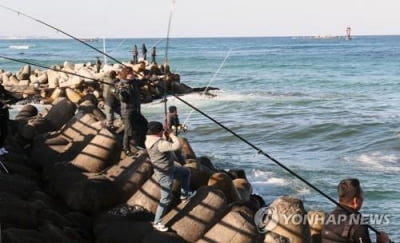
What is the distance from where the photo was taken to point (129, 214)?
8.30m

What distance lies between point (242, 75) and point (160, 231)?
45.7 metres

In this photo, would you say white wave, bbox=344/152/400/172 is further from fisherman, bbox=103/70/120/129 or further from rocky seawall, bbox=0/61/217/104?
rocky seawall, bbox=0/61/217/104

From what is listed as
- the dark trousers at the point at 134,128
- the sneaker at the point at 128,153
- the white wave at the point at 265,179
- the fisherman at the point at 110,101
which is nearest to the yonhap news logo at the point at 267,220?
the sneaker at the point at 128,153

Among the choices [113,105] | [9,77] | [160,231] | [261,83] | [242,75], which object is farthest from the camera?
[242,75]

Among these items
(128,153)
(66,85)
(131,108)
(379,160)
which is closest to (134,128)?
(131,108)

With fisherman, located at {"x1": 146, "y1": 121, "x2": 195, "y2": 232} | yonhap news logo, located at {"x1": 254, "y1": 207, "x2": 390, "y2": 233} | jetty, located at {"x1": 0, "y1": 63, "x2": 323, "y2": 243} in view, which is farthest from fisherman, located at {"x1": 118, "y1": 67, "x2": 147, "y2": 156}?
yonhap news logo, located at {"x1": 254, "y1": 207, "x2": 390, "y2": 233}

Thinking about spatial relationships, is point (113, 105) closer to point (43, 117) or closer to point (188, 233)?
point (43, 117)

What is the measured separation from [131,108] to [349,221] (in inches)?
280

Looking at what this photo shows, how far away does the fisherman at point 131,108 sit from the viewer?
11.1m

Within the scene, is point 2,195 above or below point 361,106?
above

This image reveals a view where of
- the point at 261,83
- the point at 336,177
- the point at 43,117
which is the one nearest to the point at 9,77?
the point at 261,83

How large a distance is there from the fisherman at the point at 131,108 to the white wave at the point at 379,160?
6.97m

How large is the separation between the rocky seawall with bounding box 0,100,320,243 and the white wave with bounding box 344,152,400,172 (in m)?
5.16

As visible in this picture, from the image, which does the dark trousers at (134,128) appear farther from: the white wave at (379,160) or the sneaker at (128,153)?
the white wave at (379,160)
